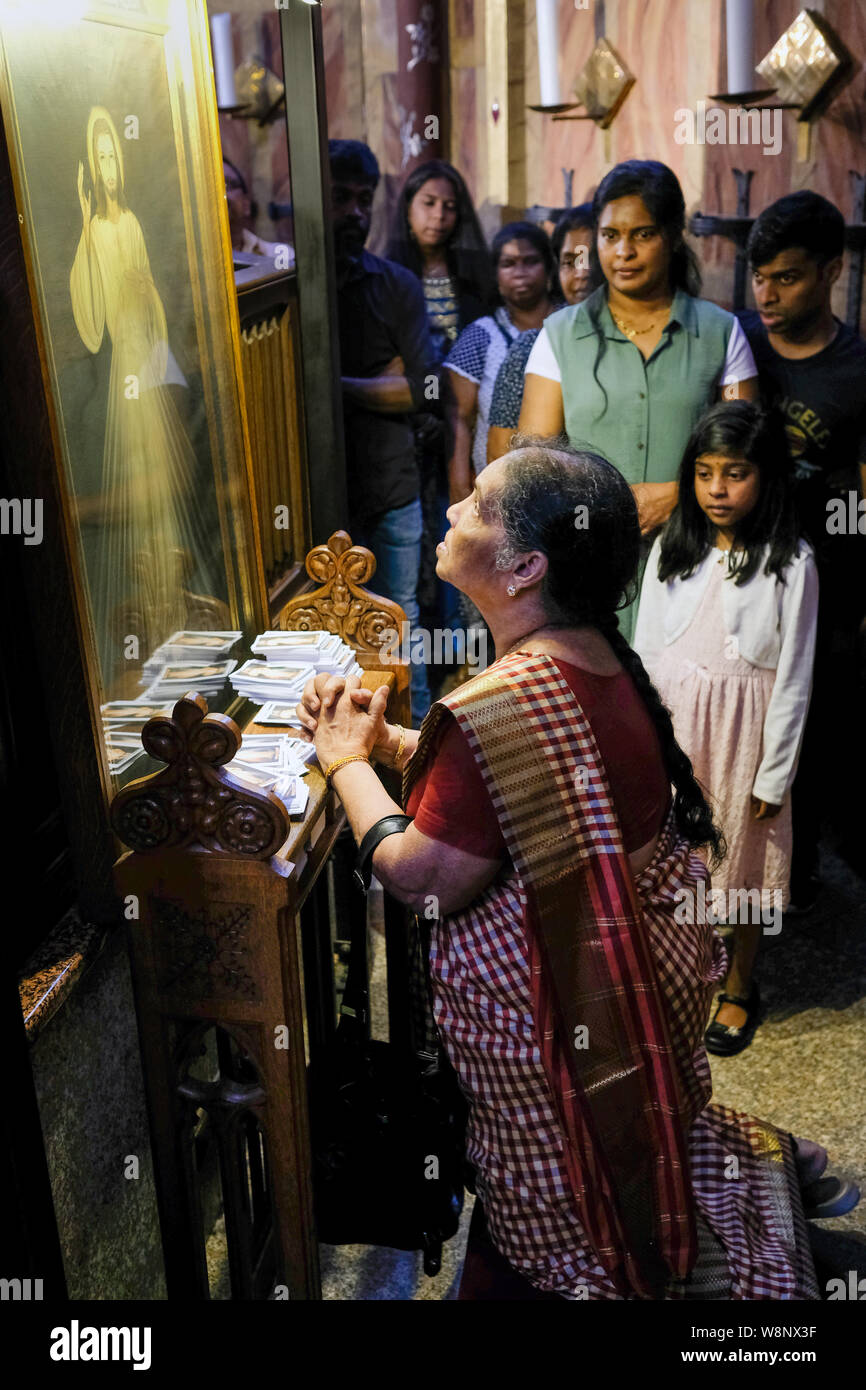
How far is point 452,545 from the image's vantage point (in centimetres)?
201

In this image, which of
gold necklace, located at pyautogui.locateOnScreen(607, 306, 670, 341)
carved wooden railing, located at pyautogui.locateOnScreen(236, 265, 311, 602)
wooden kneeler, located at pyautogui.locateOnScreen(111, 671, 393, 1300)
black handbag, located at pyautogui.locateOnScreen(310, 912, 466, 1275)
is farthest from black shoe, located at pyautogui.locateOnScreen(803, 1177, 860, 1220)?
gold necklace, located at pyautogui.locateOnScreen(607, 306, 670, 341)

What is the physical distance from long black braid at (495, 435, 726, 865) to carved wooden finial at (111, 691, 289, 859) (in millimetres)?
545

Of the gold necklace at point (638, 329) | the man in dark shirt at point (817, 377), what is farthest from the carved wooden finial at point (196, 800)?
the man in dark shirt at point (817, 377)

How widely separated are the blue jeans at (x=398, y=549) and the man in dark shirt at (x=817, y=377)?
4.28 ft

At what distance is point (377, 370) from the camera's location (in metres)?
4.15

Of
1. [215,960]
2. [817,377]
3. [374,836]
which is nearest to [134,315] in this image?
[374,836]

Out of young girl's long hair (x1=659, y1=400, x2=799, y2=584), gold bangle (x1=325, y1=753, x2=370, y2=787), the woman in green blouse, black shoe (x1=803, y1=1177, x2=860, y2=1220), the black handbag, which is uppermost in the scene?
the woman in green blouse

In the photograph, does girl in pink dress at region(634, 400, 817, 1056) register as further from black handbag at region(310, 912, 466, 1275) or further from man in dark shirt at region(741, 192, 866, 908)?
black handbag at region(310, 912, 466, 1275)

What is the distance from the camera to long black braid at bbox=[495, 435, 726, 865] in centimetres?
193

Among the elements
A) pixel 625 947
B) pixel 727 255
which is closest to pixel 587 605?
pixel 625 947

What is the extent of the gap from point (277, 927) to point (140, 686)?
0.58 metres

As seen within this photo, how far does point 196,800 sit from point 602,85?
3.16 m

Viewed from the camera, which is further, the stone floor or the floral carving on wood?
the stone floor
